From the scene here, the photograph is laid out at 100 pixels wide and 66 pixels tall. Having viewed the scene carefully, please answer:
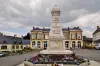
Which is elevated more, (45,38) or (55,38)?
(45,38)

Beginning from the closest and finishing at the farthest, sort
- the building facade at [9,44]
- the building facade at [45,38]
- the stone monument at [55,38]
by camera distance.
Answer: the stone monument at [55,38] → the building facade at [9,44] → the building facade at [45,38]

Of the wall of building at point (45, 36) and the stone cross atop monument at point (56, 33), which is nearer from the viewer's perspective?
the stone cross atop monument at point (56, 33)

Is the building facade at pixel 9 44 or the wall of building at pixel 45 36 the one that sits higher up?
the wall of building at pixel 45 36

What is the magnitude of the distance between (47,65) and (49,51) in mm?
14302

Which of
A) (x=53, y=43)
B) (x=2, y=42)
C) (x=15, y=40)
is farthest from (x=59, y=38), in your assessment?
(x=15, y=40)

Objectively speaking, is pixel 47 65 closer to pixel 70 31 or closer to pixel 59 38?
pixel 59 38

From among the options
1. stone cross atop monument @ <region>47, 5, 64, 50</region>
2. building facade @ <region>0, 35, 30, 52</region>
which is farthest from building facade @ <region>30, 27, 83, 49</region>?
stone cross atop monument @ <region>47, 5, 64, 50</region>

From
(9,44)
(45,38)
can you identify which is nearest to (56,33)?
(9,44)

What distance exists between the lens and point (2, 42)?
7988 centimetres

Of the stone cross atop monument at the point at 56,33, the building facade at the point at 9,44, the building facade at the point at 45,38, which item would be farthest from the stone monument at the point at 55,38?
the building facade at the point at 45,38

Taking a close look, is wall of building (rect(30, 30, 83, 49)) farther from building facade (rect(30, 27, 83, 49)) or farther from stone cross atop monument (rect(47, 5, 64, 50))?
stone cross atop monument (rect(47, 5, 64, 50))

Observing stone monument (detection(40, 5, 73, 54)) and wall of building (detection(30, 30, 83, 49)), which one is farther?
wall of building (detection(30, 30, 83, 49))

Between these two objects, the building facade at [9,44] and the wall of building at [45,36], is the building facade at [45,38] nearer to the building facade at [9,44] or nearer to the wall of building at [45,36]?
the wall of building at [45,36]

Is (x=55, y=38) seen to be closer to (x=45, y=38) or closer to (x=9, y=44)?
(x=9, y=44)
